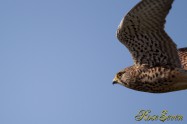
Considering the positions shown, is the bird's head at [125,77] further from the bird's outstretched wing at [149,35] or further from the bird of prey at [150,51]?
the bird's outstretched wing at [149,35]

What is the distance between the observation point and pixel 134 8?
9.80 metres

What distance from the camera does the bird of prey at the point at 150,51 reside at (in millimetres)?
9883

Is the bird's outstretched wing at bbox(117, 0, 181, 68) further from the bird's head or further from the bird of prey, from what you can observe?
the bird's head

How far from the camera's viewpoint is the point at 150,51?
35.1ft

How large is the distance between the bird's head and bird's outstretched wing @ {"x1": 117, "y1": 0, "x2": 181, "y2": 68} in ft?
0.93

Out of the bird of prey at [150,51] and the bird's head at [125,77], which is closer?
the bird of prey at [150,51]

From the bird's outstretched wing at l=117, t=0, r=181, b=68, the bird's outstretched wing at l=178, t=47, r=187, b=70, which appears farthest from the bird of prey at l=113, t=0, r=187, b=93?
the bird's outstretched wing at l=178, t=47, r=187, b=70

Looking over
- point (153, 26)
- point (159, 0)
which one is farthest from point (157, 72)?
point (159, 0)

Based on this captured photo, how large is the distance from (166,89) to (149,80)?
443 millimetres

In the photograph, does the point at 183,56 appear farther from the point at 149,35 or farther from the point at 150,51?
the point at 149,35

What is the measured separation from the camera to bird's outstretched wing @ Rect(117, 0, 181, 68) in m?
9.75

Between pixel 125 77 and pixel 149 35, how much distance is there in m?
1.29

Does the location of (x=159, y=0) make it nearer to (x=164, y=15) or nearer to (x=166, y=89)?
(x=164, y=15)

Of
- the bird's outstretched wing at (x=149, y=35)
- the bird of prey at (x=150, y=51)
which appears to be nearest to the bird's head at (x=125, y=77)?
the bird of prey at (x=150, y=51)
